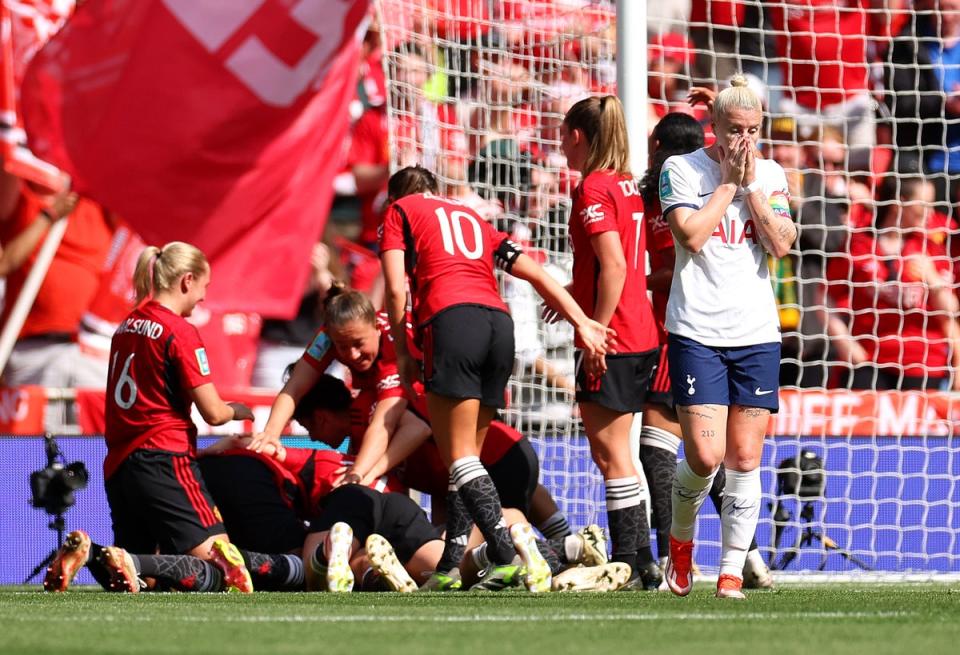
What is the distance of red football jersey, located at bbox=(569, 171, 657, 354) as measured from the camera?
5.82m

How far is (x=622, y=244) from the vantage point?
19.6 ft

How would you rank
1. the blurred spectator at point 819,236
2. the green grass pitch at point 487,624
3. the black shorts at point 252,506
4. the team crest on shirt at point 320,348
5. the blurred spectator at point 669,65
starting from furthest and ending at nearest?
the blurred spectator at point 819,236, the blurred spectator at point 669,65, the team crest on shirt at point 320,348, the black shorts at point 252,506, the green grass pitch at point 487,624

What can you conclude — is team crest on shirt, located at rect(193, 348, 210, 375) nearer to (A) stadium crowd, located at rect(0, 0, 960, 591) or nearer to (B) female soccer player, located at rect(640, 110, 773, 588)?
(A) stadium crowd, located at rect(0, 0, 960, 591)

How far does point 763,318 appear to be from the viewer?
490 centimetres

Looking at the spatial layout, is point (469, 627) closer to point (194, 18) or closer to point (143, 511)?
point (143, 511)

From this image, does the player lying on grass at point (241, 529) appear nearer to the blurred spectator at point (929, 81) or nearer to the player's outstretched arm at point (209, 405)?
the player's outstretched arm at point (209, 405)

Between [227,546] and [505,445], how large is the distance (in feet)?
4.17

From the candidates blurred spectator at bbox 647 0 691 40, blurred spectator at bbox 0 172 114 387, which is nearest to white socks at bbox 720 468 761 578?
blurred spectator at bbox 647 0 691 40

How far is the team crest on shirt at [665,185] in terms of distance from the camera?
194 inches

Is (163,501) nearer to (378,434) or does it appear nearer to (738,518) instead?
(378,434)

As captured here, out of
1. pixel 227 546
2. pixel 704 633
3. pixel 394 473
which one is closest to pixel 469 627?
pixel 704 633

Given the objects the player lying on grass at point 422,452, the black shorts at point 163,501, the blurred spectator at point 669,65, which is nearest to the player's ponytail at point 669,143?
the player lying on grass at point 422,452

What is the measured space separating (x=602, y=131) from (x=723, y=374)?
4.67ft

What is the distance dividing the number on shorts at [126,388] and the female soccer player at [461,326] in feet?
3.93
